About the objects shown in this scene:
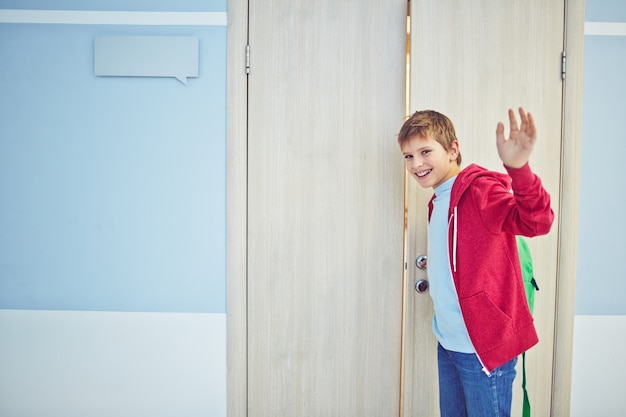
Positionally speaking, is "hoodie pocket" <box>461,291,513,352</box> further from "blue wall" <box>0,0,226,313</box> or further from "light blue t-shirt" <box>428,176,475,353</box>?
"blue wall" <box>0,0,226,313</box>

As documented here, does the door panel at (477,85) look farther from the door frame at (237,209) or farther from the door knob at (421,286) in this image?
the door frame at (237,209)

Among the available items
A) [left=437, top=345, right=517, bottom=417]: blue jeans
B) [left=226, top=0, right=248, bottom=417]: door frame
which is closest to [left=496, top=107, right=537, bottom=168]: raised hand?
[left=437, top=345, right=517, bottom=417]: blue jeans

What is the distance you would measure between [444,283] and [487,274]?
16 cm

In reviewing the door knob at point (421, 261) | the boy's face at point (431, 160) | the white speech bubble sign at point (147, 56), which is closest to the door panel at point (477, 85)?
the door knob at point (421, 261)

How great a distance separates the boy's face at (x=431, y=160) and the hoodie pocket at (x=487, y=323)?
41 centimetres

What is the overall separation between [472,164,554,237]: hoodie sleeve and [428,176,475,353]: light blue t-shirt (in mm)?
167

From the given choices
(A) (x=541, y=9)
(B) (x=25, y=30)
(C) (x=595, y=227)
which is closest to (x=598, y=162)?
(C) (x=595, y=227)

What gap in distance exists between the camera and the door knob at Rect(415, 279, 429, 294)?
1.70 metres

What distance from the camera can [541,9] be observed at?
5.62ft

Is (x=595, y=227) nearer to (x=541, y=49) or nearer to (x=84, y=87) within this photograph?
(x=541, y=49)

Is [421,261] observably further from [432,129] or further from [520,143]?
[520,143]

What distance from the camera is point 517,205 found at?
106 centimetres

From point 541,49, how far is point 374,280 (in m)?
1.21

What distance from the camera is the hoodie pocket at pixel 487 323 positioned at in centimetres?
121
